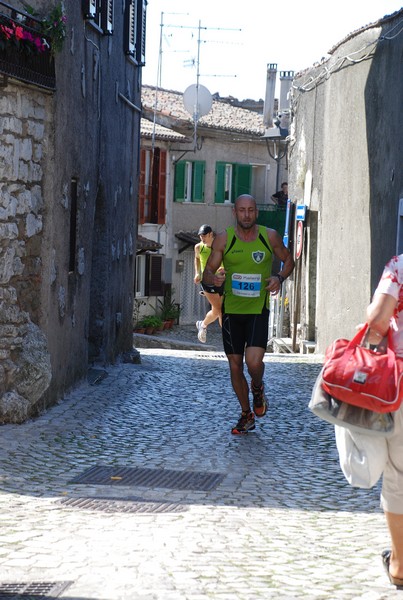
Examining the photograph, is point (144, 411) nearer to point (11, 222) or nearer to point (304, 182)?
point (11, 222)

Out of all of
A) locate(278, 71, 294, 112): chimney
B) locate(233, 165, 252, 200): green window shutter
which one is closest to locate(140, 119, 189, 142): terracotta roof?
locate(278, 71, 294, 112): chimney

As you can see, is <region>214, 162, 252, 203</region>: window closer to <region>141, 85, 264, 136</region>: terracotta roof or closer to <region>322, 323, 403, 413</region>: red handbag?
<region>141, 85, 264, 136</region>: terracotta roof

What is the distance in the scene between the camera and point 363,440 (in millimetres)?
4852

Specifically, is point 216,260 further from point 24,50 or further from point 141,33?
point 141,33

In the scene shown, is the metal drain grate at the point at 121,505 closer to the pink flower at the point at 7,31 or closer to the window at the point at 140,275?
the pink flower at the point at 7,31

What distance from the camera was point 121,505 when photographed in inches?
261

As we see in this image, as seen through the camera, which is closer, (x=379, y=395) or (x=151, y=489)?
(x=379, y=395)

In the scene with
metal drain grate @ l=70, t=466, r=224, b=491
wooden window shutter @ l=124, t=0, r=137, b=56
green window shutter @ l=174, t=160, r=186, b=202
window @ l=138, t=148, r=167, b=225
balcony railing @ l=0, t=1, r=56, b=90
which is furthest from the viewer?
green window shutter @ l=174, t=160, r=186, b=202

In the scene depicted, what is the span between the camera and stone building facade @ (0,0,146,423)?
9398mm

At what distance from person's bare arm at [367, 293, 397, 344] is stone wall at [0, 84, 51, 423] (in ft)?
16.3

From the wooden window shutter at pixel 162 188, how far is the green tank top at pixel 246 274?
2977cm

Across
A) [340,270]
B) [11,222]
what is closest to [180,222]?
[340,270]

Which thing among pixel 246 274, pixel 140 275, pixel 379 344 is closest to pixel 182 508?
pixel 379 344

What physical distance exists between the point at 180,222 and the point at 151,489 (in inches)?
1369
